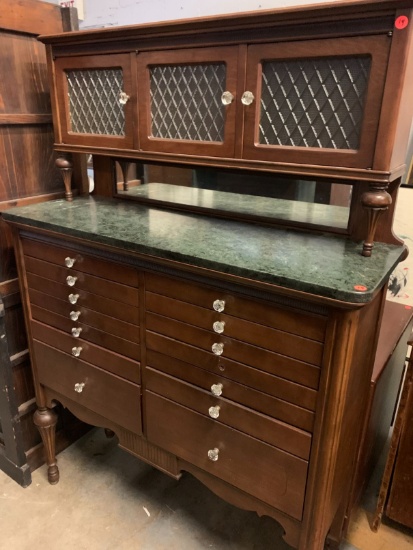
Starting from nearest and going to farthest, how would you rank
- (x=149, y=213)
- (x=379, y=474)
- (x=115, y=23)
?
(x=149, y=213) → (x=379, y=474) → (x=115, y=23)

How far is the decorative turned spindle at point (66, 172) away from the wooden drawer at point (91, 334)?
0.45 metres

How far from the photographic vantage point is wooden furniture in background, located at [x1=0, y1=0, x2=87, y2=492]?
1559mm

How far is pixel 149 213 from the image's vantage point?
1.56 metres

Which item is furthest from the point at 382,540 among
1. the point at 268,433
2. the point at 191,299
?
the point at 191,299

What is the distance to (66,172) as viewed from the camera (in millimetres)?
1691

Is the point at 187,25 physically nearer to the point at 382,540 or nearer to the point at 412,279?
the point at 412,279

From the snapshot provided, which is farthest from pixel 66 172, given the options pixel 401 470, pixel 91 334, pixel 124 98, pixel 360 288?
pixel 401 470

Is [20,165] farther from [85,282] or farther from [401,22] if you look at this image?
[401,22]

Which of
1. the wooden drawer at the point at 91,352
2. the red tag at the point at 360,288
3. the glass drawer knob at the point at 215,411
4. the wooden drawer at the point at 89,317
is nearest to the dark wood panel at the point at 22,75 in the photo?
the wooden drawer at the point at 89,317

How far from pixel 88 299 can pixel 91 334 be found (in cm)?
12

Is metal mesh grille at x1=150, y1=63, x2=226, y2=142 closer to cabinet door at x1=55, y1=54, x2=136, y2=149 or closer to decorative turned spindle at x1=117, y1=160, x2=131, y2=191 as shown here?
cabinet door at x1=55, y1=54, x2=136, y2=149

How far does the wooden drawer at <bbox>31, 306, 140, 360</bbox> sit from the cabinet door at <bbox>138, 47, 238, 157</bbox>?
583 mm

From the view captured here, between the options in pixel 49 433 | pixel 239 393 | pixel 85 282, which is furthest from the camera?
pixel 49 433

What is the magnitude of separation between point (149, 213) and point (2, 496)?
1.28m
